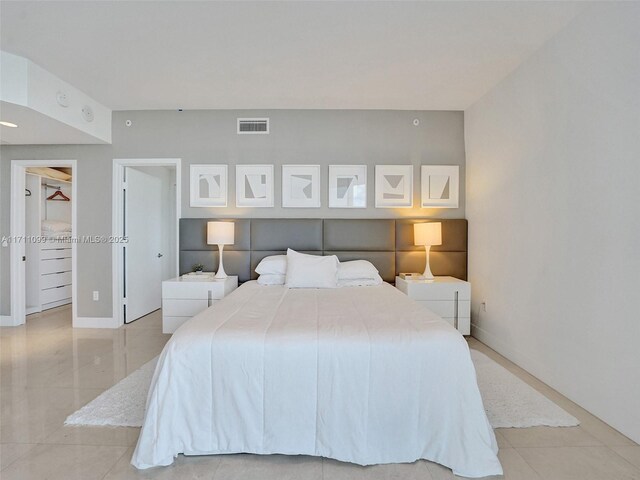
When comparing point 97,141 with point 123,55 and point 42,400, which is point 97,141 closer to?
point 123,55

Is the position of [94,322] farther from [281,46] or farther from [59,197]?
[281,46]

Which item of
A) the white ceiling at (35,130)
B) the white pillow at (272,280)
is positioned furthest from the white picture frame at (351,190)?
the white ceiling at (35,130)

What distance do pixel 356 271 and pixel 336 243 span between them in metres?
0.54

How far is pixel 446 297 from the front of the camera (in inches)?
132

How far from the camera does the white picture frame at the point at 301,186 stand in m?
3.84

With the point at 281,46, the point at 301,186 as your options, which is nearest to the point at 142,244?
the point at 301,186

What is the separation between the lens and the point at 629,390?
1.88 meters

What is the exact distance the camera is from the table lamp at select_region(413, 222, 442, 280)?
3551mm

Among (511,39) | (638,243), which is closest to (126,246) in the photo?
(511,39)

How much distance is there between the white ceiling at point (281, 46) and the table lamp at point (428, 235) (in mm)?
1400

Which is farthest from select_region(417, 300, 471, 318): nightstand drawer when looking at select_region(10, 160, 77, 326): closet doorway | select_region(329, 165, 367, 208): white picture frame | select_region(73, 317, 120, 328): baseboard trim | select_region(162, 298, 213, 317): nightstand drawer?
select_region(10, 160, 77, 326): closet doorway

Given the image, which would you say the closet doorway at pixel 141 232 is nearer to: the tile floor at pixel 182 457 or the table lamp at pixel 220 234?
the table lamp at pixel 220 234

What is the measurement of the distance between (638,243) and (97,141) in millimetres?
5053

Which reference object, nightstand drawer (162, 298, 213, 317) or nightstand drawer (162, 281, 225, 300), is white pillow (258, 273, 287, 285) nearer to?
nightstand drawer (162, 281, 225, 300)
